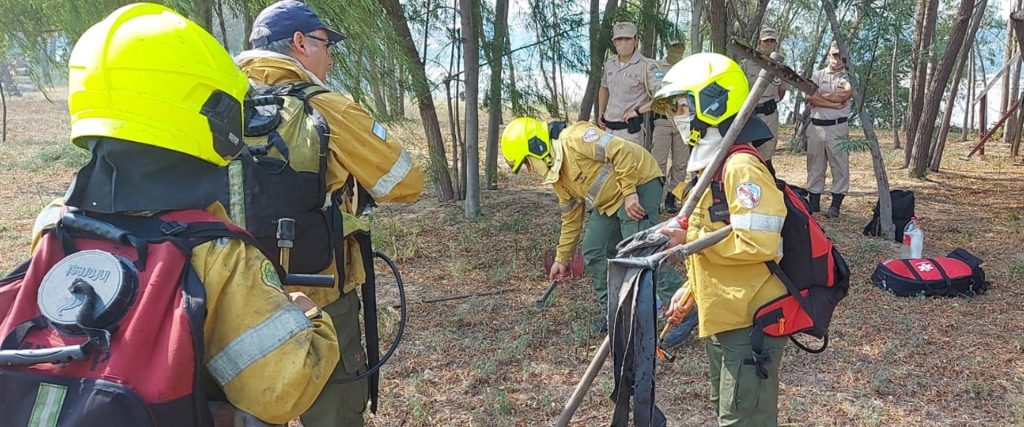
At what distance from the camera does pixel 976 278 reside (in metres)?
4.99

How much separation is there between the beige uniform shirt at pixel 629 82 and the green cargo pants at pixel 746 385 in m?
4.56

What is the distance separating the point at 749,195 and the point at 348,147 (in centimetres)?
130

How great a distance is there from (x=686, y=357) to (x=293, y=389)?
3.26m

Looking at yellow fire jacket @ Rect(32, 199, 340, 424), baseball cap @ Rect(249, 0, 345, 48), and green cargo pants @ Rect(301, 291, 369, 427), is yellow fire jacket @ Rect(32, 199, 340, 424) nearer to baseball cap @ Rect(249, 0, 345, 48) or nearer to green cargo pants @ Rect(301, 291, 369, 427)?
green cargo pants @ Rect(301, 291, 369, 427)

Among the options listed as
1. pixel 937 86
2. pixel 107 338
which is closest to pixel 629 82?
pixel 937 86

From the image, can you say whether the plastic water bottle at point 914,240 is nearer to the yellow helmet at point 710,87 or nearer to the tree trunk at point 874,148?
the tree trunk at point 874,148

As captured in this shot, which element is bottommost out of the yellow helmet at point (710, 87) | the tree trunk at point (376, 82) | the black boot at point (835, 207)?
the black boot at point (835, 207)

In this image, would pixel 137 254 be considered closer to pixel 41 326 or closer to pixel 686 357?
pixel 41 326

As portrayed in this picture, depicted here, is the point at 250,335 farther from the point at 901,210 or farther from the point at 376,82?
the point at 901,210

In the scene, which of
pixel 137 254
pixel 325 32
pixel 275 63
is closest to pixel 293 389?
pixel 137 254

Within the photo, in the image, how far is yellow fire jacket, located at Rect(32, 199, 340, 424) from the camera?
1.19 metres

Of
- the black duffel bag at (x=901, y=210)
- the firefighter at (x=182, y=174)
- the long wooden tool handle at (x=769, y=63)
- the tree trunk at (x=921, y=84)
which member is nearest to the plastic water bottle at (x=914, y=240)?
the black duffel bag at (x=901, y=210)

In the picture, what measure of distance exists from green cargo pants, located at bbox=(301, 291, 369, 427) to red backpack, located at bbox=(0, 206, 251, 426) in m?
1.23

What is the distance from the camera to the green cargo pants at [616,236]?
4348 millimetres
